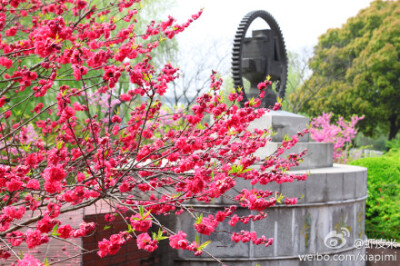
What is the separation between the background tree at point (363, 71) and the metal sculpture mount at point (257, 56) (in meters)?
17.2

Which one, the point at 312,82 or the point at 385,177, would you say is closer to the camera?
the point at 385,177

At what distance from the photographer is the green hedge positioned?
9055 millimetres

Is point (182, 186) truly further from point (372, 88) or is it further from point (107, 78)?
point (372, 88)

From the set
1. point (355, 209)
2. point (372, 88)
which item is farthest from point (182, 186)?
point (372, 88)

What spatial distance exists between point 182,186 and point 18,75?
1585 millimetres

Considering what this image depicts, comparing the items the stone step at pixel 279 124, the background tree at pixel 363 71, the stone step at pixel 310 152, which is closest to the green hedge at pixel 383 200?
the stone step at pixel 310 152

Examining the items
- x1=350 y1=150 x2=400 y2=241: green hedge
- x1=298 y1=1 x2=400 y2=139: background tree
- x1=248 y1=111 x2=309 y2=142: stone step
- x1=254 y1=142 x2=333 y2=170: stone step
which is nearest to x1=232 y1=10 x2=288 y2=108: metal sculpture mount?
x1=248 y1=111 x2=309 y2=142: stone step

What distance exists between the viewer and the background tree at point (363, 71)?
24328mm

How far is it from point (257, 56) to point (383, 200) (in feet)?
12.7

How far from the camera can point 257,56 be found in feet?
28.0

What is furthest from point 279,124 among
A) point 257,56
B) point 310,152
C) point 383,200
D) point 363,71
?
point 363,71

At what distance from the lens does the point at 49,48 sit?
8.62 feet

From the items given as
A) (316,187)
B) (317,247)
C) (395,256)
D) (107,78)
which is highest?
(107,78)

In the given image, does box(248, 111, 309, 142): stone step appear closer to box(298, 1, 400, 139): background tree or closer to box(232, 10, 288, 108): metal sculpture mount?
box(232, 10, 288, 108): metal sculpture mount
